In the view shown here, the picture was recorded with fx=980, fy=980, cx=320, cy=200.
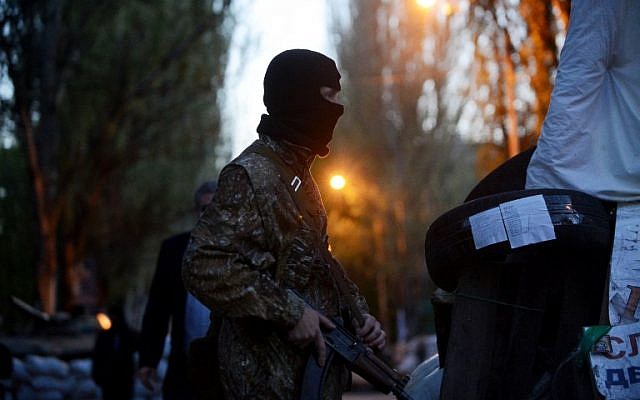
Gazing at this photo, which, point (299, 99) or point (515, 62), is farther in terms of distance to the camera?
point (515, 62)

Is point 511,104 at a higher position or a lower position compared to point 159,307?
higher

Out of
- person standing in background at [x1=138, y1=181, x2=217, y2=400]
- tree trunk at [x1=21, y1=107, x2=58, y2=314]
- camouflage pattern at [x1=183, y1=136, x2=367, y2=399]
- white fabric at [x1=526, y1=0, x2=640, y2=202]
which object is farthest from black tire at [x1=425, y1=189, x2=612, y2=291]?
tree trunk at [x1=21, y1=107, x2=58, y2=314]

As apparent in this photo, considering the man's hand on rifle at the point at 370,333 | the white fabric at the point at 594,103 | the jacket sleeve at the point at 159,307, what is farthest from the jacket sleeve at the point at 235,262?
the jacket sleeve at the point at 159,307

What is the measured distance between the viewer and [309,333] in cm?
324

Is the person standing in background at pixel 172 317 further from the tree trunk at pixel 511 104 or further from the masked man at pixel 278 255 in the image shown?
the tree trunk at pixel 511 104

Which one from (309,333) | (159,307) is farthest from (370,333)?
(159,307)

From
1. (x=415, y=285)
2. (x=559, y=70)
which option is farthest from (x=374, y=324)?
(x=415, y=285)

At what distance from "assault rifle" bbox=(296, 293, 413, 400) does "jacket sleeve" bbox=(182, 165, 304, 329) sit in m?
0.23

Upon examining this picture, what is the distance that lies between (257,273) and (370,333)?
596 millimetres

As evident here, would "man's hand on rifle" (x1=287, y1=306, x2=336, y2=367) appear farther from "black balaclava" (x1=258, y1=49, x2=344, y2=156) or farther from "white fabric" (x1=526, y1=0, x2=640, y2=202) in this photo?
"white fabric" (x1=526, y1=0, x2=640, y2=202)

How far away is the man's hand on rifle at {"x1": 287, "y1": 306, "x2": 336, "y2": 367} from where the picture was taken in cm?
323

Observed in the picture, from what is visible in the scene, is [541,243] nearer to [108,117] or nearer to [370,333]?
[370,333]

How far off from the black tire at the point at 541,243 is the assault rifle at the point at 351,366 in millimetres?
594

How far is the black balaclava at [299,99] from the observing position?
352 centimetres
